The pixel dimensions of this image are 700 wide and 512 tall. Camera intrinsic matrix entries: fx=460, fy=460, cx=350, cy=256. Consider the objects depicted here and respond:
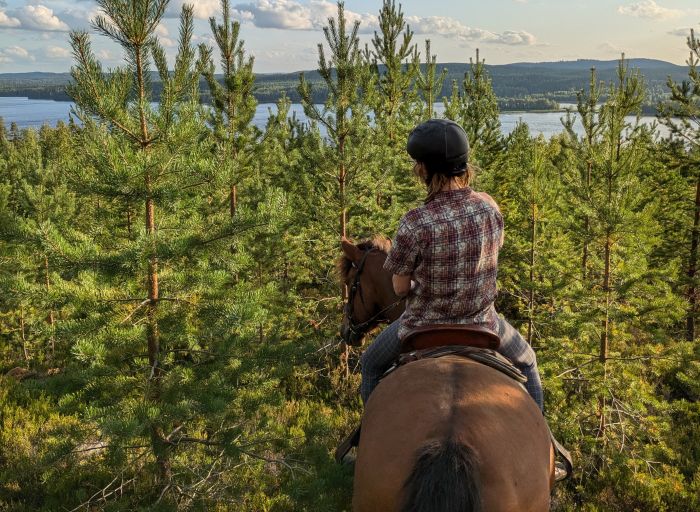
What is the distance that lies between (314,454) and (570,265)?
6208 millimetres

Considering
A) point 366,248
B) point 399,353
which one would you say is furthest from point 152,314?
point 399,353

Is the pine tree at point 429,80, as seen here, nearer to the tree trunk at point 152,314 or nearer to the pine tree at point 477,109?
the pine tree at point 477,109

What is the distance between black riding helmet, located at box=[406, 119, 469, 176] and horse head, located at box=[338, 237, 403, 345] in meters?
1.64

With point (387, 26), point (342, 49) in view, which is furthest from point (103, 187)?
point (387, 26)

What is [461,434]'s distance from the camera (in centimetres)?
230

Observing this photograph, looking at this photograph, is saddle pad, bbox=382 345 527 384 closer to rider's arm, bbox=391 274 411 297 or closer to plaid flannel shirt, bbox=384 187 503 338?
plaid flannel shirt, bbox=384 187 503 338

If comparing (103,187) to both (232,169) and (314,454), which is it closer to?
(232,169)

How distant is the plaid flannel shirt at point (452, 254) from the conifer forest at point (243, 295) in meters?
3.11

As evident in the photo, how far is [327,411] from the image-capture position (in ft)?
40.1

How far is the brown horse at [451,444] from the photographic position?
7.20 feet

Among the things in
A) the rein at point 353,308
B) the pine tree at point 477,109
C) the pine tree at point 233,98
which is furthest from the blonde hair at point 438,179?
the pine tree at point 477,109

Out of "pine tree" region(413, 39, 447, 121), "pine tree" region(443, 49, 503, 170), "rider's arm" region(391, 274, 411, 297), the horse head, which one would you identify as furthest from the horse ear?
"pine tree" region(413, 39, 447, 121)

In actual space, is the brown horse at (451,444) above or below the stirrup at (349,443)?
above

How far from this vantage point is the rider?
9.95 ft
